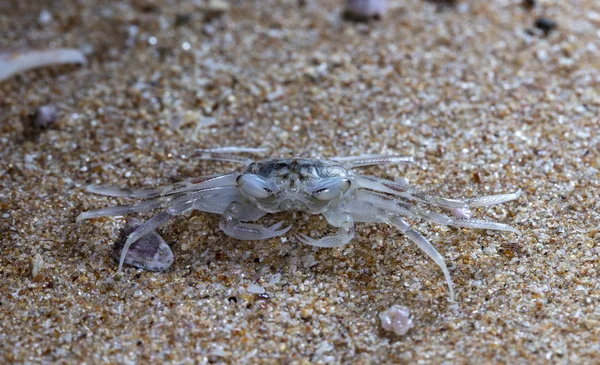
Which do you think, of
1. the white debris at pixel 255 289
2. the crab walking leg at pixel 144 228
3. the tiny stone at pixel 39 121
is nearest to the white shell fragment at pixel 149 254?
the crab walking leg at pixel 144 228

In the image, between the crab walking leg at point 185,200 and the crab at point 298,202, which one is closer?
the crab at point 298,202

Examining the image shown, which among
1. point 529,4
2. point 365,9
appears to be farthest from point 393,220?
point 529,4

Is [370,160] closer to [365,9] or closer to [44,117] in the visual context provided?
[365,9]

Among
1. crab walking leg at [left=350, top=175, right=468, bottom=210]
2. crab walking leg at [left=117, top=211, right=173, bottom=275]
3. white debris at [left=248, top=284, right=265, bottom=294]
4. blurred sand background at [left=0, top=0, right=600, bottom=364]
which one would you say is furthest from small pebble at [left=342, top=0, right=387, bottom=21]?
white debris at [left=248, top=284, right=265, bottom=294]

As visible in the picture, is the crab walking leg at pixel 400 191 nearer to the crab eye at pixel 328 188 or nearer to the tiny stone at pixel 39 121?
the crab eye at pixel 328 188

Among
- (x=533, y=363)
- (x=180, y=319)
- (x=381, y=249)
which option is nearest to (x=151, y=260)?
(x=180, y=319)

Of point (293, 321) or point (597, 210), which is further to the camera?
point (597, 210)

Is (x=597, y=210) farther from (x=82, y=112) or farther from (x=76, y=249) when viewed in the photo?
(x=82, y=112)
